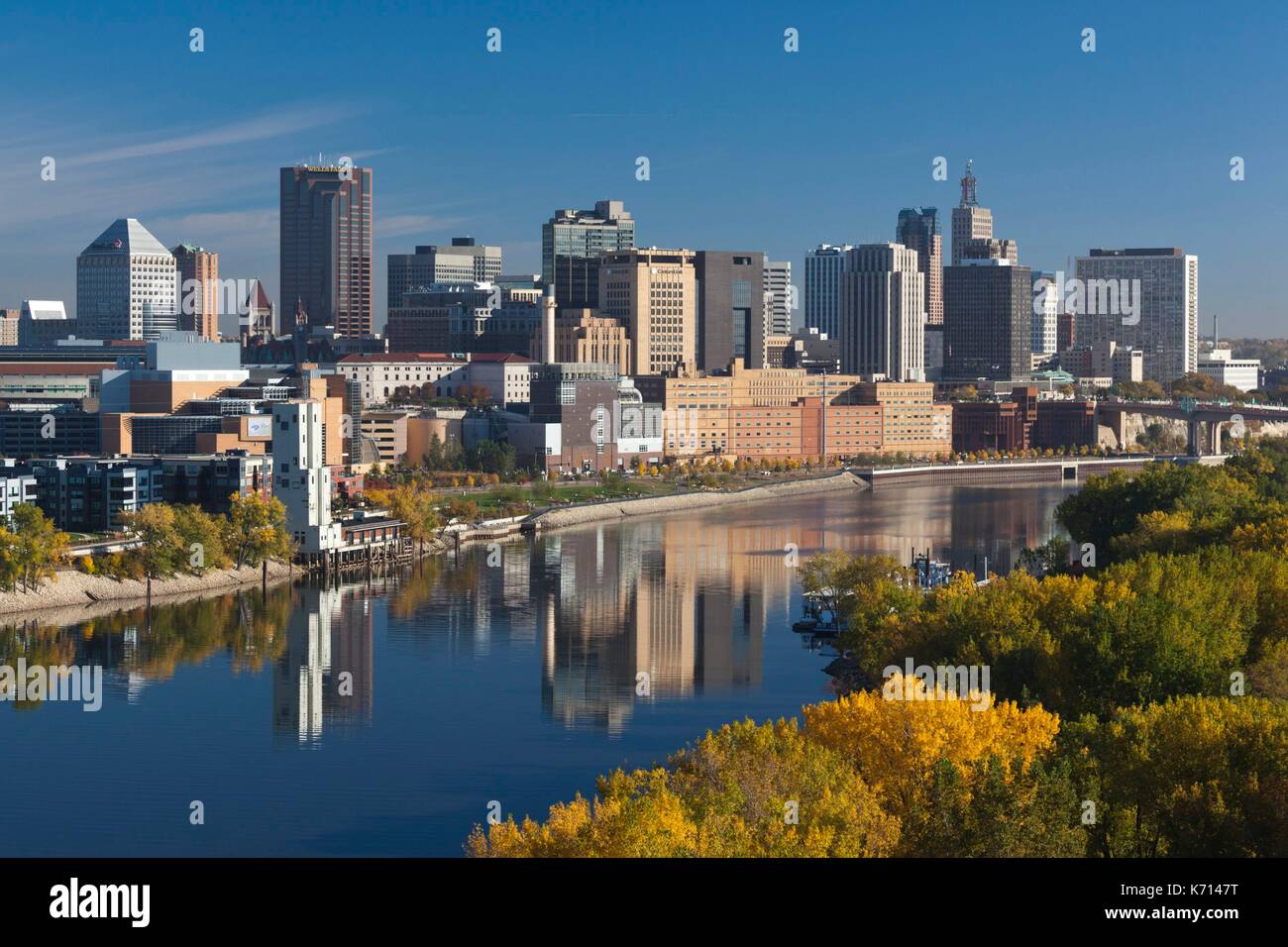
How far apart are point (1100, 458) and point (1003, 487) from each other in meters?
9.61

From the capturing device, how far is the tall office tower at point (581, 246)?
206 ft

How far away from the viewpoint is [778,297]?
7756cm

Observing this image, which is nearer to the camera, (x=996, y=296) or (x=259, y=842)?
(x=259, y=842)

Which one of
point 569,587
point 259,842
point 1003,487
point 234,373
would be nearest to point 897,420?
point 1003,487

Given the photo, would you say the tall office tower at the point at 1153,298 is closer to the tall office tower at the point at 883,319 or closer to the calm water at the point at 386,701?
the tall office tower at the point at 883,319

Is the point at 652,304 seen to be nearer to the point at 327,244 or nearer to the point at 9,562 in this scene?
the point at 327,244

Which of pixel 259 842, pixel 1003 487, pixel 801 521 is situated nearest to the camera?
pixel 259 842

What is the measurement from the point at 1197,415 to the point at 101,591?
45718mm

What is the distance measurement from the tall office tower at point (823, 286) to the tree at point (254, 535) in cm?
6783

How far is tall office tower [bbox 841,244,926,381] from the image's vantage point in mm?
76688

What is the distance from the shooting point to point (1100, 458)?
5609 cm

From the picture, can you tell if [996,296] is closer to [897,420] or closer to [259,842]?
[897,420]
